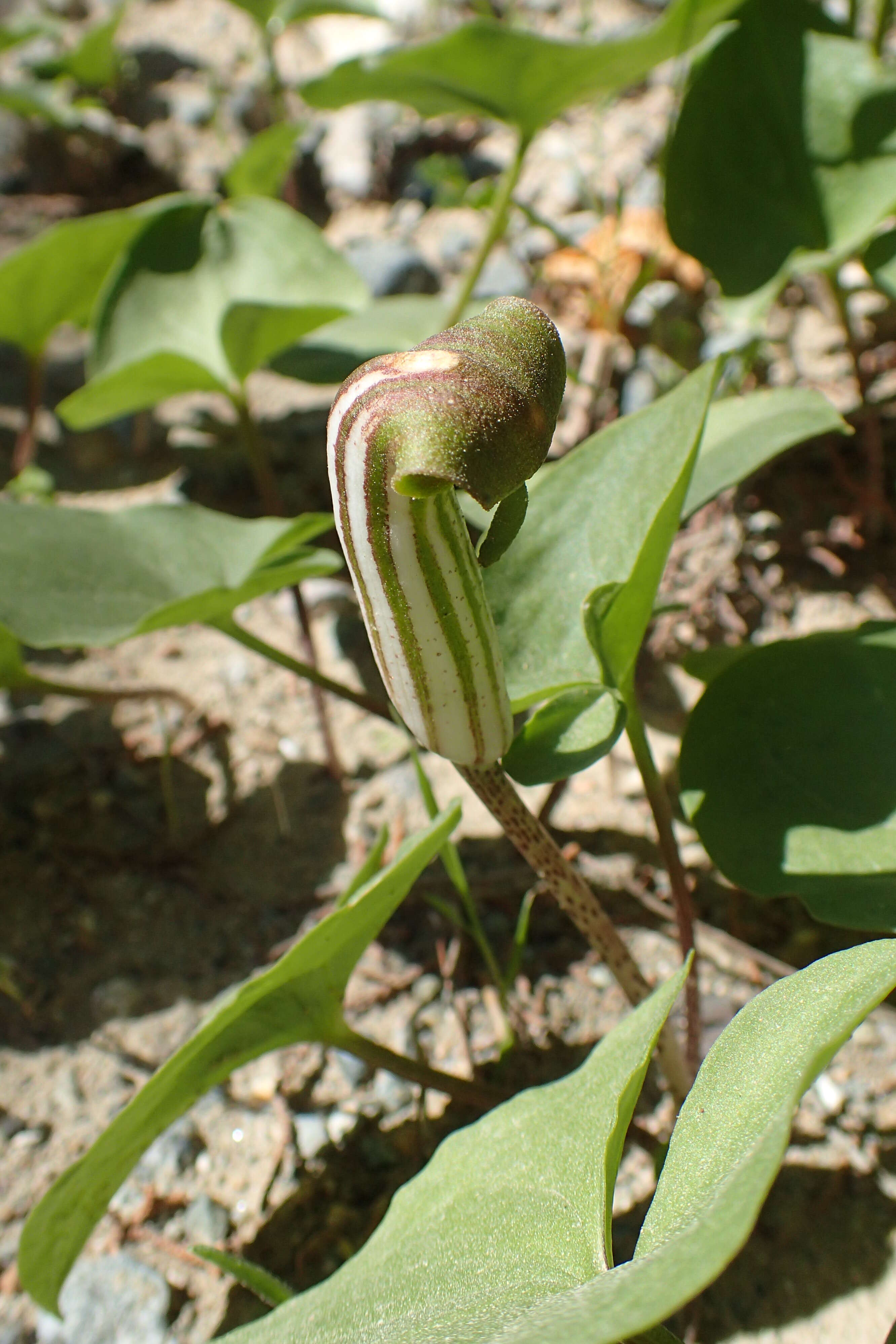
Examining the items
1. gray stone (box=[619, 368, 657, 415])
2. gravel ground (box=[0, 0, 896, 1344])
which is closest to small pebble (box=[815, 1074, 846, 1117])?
gravel ground (box=[0, 0, 896, 1344])

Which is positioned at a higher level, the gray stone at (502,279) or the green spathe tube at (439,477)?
the green spathe tube at (439,477)

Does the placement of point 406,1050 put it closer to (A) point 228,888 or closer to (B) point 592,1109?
(A) point 228,888

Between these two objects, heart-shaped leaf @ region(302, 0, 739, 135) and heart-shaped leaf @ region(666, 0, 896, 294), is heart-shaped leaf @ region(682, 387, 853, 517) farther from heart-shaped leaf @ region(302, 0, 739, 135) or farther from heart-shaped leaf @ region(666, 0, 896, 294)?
heart-shaped leaf @ region(302, 0, 739, 135)

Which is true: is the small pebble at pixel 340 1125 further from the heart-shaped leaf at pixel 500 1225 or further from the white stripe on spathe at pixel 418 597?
the white stripe on spathe at pixel 418 597

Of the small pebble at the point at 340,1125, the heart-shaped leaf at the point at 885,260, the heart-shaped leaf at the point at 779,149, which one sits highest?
the heart-shaped leaf at the point at 779,149

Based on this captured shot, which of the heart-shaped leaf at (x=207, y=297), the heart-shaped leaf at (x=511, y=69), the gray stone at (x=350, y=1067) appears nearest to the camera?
the gray stone at (x=350, y=1067)

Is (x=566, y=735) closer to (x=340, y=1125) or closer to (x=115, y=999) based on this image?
(x=340, y=1125)

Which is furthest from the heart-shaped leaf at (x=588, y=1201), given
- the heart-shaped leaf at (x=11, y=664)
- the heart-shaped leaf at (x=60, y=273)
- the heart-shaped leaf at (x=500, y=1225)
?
the heart-shaped leaf at (x=60, y=273)

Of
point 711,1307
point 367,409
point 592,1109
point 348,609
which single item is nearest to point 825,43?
point 348,609
